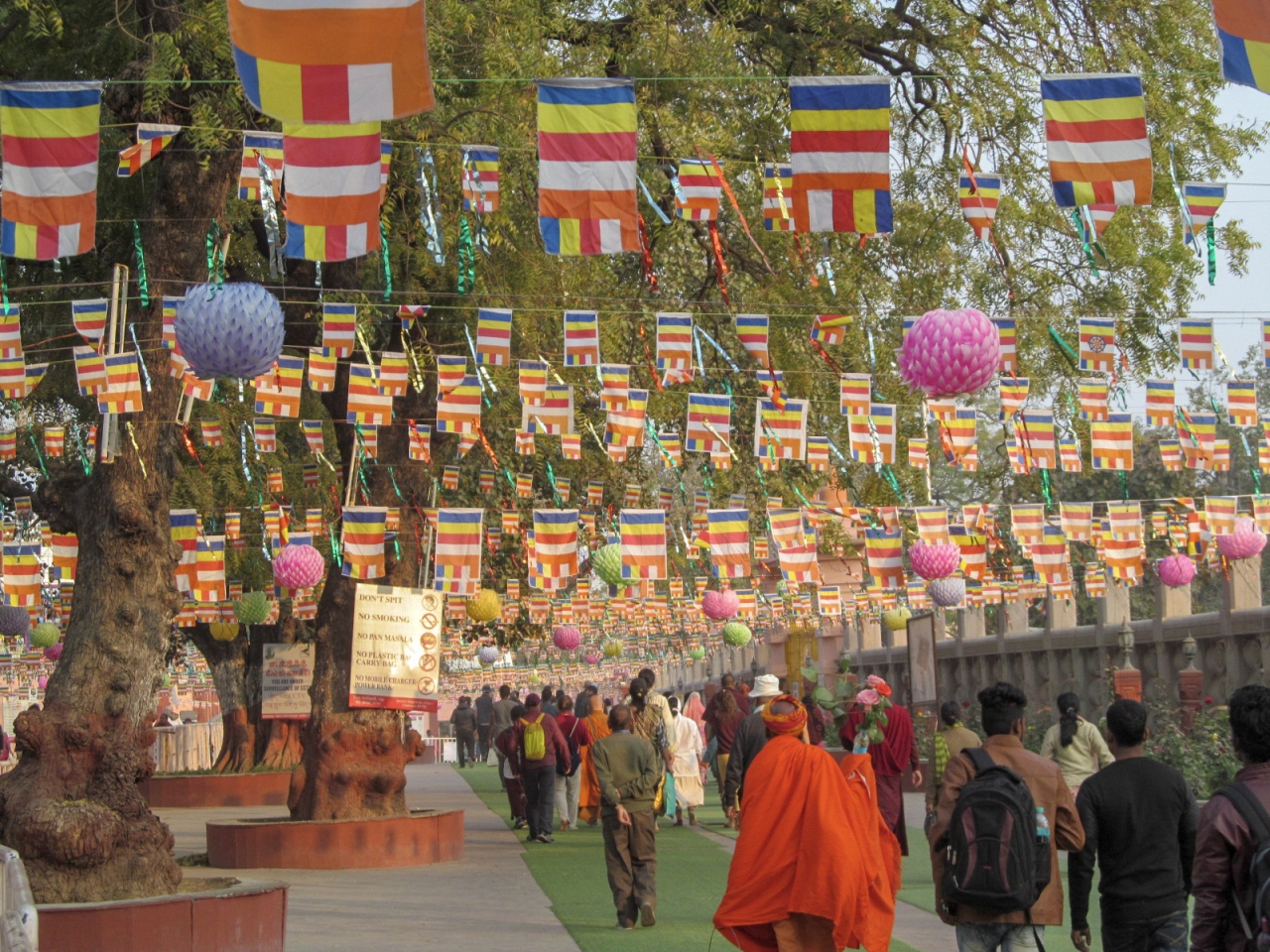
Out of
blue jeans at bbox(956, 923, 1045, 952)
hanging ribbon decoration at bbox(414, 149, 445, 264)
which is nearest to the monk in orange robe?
blue jeans at bbox(956, 923, 1045, 952)

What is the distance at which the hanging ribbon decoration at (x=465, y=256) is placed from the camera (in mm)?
13961

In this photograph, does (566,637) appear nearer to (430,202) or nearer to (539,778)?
(539,778)

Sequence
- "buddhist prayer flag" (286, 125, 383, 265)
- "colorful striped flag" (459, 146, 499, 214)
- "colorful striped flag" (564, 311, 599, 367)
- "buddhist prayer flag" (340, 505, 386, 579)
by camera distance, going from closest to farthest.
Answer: "buddhist prayer flag" (286, 125, 383, 265) < "colorful striped flag" (459, 146, 499, 214) < "colorful striped flag" (564, 311, 599, 367) < "buddhist prayer flag" (340, 505, 386, 579)

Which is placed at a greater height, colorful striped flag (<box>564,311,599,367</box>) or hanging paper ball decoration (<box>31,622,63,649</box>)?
colorful striped flag (<box>564,311,599,367</box>)

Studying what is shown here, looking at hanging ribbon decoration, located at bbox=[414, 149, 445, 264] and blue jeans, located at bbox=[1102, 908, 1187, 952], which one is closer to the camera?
blue jeans, located at bbox=[1102, 908, 1187, 952]

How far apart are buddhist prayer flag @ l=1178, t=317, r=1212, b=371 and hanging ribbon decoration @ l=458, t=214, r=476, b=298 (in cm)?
662

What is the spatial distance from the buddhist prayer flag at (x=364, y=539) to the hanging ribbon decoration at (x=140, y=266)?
3334mm

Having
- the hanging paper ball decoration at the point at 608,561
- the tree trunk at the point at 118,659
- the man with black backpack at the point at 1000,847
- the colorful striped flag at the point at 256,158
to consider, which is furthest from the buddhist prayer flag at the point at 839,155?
the hanging paper ball decoration at the point at 608,561

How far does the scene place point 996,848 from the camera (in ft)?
20.7

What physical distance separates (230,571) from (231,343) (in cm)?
1584

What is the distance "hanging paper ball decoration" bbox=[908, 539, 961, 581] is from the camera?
2003 cm

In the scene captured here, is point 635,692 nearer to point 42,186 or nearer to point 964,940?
point 42,186

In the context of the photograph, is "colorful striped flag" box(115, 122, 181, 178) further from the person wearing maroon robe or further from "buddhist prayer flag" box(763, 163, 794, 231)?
the person wearing maroon robe

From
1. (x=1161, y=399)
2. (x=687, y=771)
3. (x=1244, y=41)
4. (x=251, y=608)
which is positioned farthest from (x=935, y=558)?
(x=1244, y=41)
